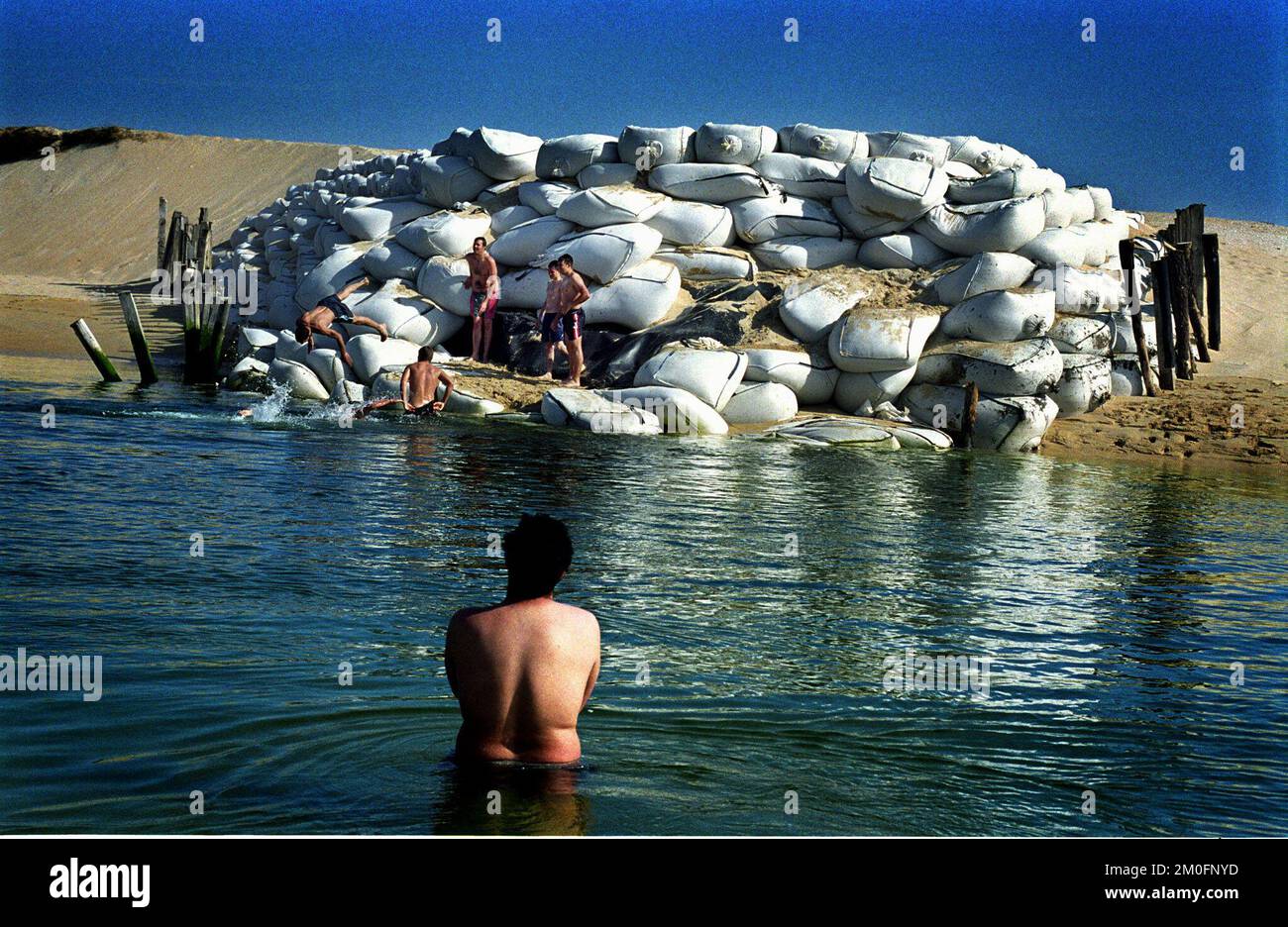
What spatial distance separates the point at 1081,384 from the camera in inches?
595

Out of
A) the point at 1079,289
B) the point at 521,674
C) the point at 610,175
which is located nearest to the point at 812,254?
the point at 610,175

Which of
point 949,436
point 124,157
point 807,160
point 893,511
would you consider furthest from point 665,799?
point 124,157

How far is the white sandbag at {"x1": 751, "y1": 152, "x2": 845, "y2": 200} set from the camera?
16484 millimetres

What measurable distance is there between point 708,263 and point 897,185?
2346mm

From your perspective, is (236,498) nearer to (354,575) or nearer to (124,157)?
(354,575)

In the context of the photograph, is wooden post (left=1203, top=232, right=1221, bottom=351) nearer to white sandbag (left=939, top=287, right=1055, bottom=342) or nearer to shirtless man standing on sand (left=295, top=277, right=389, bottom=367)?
white sandbag (left=939, top=287, right=1055, bottom=342)

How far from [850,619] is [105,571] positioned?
144 inches

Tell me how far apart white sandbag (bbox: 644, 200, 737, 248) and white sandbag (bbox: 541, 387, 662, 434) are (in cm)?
301

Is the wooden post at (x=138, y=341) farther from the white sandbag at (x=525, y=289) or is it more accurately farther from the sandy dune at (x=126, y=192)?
the sandy dune at (x=126, y=192)

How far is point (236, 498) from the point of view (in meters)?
9.16

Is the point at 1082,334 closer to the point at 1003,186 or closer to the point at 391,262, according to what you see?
the point at 1003,186

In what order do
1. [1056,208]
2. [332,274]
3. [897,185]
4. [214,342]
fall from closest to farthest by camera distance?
[897,185] < [1056,208] < [332,274] < [214,342]

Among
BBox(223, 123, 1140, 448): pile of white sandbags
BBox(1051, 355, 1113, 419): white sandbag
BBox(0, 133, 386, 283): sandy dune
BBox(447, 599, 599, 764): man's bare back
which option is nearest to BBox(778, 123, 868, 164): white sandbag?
BBox(223, 123, 1140, 448): pile of white sandbags

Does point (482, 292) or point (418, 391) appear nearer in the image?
point (418, 391)
